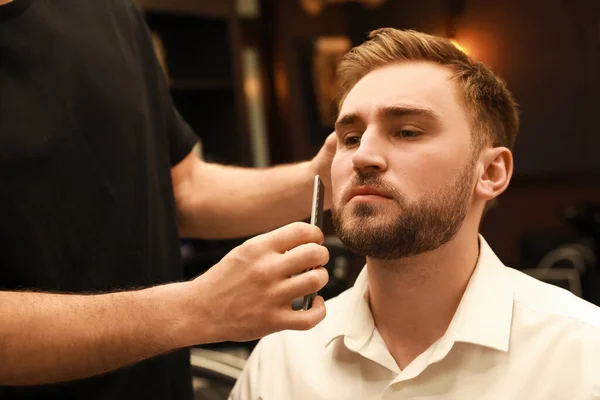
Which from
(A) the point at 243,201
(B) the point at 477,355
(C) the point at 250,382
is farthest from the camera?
(A) the point at 243,201

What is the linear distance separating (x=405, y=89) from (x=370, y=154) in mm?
Answer: 189

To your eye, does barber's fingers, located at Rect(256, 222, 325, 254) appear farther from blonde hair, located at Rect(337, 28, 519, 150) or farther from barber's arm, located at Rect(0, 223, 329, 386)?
blonde hair, located at Rect(337, 28, 519, 150)

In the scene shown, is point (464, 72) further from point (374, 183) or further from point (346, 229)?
point (346, 229)

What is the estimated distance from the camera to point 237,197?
5.77 ft

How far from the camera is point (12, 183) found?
1272 millimetres

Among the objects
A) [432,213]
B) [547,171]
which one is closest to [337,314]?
[432,213]

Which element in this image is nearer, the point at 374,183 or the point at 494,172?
the point at 374,183

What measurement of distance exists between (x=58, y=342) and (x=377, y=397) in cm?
65

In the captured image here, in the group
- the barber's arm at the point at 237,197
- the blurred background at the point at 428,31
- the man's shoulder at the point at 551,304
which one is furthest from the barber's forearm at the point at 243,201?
the blurred background at the point at 428,31

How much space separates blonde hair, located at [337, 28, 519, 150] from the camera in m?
1.44

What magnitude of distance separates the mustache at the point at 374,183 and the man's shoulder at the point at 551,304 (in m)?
0.33

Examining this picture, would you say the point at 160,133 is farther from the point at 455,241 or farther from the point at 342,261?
Answer: the point at 342,261

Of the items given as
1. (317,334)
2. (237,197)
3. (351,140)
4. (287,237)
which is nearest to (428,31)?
(237,197)

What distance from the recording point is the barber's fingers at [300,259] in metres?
1.01
